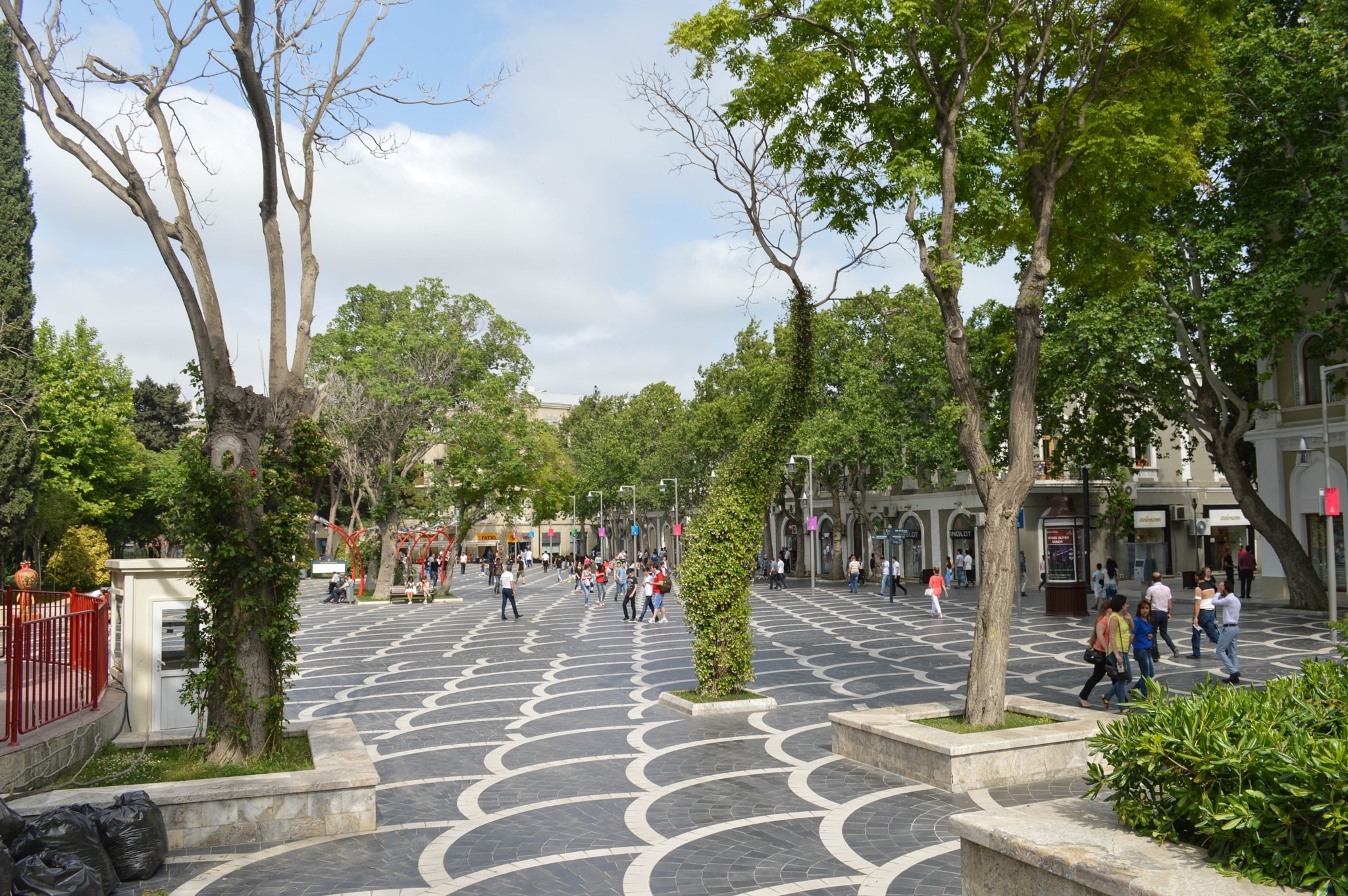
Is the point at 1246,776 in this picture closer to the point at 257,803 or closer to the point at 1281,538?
the point at 257,803

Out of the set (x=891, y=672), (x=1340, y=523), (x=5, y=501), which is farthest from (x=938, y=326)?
(x=5, y=501)

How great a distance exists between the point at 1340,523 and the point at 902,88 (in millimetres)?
24106

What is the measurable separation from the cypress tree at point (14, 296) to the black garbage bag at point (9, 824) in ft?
87.0

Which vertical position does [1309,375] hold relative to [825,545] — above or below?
above

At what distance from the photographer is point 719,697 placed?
13469mm

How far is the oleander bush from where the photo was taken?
401cm

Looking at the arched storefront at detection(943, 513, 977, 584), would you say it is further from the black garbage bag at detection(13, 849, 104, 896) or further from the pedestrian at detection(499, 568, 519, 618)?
the black garbage bag at detection(13, 849, 104, 896)

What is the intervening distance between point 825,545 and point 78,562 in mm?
35640

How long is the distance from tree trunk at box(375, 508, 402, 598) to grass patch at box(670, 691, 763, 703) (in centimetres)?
2763

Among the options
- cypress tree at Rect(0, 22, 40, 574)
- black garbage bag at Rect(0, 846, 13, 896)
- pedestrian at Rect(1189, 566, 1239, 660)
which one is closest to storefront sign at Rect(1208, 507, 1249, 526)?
pedestrian at Rect(1189, 566, 1239, 660)

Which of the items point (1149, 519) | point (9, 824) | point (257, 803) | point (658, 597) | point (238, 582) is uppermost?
point (238, 582)

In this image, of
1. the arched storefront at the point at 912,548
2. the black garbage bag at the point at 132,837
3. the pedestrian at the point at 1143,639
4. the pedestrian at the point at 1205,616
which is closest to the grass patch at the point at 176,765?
the black garbage bag at the point at 132,837

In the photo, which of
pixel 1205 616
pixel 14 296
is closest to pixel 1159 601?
pixel 1205 616

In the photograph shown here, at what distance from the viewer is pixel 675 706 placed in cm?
1350
